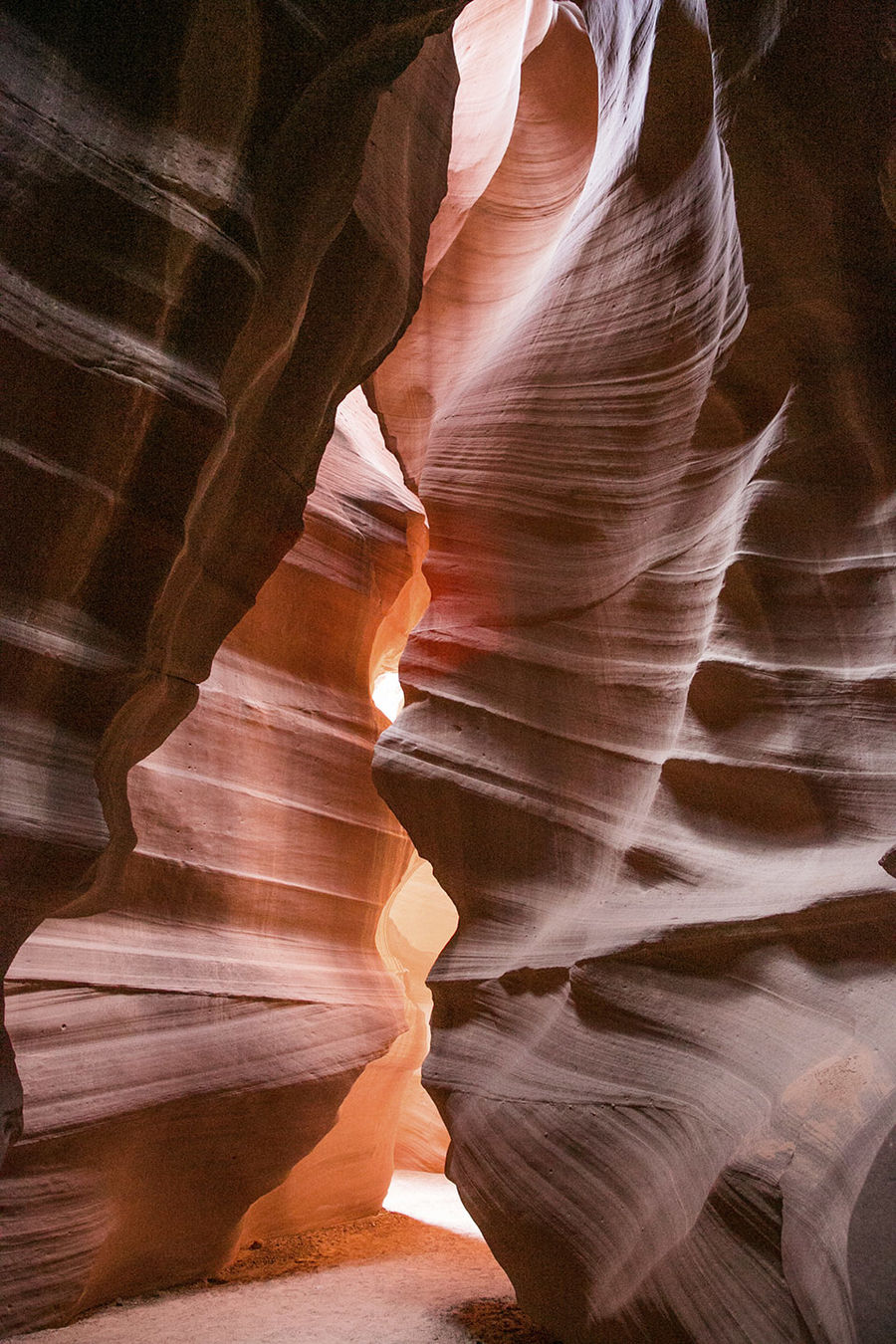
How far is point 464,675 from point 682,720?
1.35 metres

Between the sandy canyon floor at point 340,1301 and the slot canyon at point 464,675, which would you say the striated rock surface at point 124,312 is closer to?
the slot canyon at point 464,675

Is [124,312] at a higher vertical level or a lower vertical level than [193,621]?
higher

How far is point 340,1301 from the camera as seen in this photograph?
424 centimetres

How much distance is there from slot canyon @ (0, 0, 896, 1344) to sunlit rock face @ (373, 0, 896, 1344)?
0.06 ft

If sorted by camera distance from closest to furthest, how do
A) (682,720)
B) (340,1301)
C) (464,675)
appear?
1. (682,720)
2. (340,1301)
3. (464,675)

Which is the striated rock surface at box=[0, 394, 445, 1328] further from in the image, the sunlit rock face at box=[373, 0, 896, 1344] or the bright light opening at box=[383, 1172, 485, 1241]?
the sunlit rock face at box=[373, 0, 896, 1344]

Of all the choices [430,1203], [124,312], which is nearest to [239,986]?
[430,1203]

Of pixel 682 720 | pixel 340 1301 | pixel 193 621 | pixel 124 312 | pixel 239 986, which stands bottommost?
pixel 340 1301

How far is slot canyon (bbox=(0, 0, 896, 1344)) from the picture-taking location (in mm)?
2814

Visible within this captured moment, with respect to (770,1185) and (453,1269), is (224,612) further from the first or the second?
(453,1269)

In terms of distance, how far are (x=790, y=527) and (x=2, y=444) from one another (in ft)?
9.48

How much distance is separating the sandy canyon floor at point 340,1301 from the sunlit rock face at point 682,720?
1.64 feet

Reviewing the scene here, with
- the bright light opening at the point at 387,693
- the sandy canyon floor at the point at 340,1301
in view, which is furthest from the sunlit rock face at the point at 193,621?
the bright light opening at the point at 387,693

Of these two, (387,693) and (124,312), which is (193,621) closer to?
(124,312)
